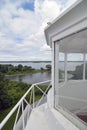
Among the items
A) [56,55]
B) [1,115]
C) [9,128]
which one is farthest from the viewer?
[1,115]

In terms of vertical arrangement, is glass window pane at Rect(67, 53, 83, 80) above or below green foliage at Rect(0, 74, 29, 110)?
above

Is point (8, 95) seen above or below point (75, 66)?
below

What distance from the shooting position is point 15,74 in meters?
24.7

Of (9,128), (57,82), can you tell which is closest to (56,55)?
(57,82)

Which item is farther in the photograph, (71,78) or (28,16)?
(28,16)

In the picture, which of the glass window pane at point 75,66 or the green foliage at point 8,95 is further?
the green foliage at point 8,95

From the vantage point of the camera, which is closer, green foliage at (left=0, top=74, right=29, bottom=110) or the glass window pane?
the glass window pane

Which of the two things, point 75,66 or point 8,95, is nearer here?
point 75,66

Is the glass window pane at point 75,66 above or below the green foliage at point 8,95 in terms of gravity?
above

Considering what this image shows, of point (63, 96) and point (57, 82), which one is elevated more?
point (57, 82)

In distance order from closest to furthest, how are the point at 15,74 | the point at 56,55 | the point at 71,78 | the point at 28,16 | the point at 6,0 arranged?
the point at 56,55 < the point at 71,78 < the point at 6,0 < the point at 28,16 < the point at 15,74

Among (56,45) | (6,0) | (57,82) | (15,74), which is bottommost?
(15,74)

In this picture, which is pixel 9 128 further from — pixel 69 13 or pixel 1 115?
pixel 69 13

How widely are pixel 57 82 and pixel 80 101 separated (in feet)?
2.66
